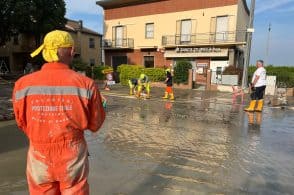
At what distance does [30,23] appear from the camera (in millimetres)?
29797

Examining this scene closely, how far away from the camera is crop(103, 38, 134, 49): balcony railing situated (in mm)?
35188

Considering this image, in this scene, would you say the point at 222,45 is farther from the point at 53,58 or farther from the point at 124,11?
the point at 53,58

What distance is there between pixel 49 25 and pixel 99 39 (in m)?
15.3

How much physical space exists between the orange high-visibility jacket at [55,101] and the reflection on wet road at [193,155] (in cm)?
210

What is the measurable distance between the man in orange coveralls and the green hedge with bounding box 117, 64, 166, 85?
77.1 feet

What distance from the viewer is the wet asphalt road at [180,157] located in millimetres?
4707

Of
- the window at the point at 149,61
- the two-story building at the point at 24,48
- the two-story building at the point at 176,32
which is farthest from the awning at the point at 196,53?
the two-story building at the point at 24,48

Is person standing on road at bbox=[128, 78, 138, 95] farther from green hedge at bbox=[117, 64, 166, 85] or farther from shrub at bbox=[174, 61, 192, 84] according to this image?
green hedge at bbox=[117, 64, 166, 85]

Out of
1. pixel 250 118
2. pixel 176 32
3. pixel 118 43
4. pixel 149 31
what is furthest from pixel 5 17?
pixel 250 118

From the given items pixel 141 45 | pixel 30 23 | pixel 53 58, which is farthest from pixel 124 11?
pixel 53 58

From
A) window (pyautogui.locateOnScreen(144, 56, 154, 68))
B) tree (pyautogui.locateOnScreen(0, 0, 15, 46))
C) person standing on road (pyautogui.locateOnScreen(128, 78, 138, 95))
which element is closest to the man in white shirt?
person standing on road (pyautogui.locateOnScreen(128, 78, 138, 95))

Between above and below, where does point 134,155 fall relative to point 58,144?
below

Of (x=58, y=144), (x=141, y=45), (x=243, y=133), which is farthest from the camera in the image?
(x=141, y=45)

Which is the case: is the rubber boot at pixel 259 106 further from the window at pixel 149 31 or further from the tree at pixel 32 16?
the tree at pixel 32 16
